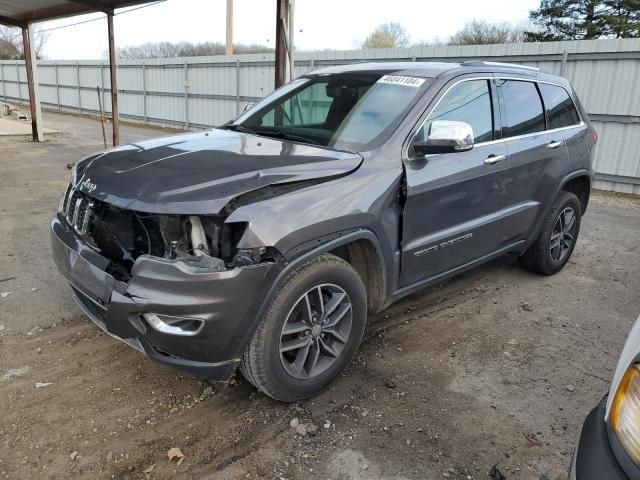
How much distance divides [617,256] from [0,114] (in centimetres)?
2487

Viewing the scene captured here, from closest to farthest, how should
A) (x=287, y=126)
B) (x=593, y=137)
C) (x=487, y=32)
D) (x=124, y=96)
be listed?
(x=287, y=126) → (x=593, y=137) → (x=124, y=96) → (x=487, y=32)

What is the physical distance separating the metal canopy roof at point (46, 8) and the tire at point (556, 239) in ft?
27.9

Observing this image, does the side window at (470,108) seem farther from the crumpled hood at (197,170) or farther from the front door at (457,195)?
the crumpled hood at (197,170)

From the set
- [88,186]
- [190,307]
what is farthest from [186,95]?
[190,307]

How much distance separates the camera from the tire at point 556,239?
479 centimetres

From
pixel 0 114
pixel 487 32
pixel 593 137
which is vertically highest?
pixel 487 32

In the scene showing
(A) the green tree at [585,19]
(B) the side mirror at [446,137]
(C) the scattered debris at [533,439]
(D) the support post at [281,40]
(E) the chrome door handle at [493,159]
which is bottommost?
(C) the scattered debris at [533,439]

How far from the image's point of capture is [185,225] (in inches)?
100

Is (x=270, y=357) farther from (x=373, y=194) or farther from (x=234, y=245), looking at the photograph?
(x=373, y=194)

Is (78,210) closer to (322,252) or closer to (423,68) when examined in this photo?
(322,252)

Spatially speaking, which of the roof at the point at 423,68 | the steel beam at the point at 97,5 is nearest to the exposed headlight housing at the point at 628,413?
the roof at the point at 423,68

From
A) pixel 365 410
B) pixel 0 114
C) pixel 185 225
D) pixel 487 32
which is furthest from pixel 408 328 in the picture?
pixel 487 32

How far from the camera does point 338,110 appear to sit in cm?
368

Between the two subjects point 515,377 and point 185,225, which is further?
point 515,377
